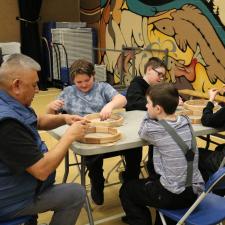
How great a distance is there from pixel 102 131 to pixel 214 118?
729 millimetres

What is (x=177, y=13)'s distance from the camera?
18.0ft

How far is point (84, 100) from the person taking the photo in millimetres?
2723

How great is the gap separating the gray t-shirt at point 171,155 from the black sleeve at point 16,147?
0.67 meters

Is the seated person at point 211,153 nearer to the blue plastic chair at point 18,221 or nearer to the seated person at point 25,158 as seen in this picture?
the seated person at point 25,158

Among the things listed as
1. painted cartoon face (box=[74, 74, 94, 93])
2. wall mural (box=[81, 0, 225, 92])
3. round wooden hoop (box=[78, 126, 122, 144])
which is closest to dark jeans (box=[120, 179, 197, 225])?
round wooden hoop (box=[78, 126, 122, 144])

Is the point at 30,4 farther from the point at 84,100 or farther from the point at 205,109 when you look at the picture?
the point at 205,109

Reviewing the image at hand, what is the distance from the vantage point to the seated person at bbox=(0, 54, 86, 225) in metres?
1.58

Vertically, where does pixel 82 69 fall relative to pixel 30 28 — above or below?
Answer: below

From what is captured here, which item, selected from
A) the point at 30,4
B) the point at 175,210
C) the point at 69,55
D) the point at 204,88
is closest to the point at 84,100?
the point at 175,210

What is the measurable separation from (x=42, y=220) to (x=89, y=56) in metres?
5.66

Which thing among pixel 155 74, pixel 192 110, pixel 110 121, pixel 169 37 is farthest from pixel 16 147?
pixel 169 37

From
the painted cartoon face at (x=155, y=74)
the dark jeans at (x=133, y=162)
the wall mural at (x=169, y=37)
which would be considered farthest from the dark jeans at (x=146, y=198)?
the wall mural at (x=169, y=37)

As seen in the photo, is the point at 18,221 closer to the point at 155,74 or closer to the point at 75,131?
the point at 75,131

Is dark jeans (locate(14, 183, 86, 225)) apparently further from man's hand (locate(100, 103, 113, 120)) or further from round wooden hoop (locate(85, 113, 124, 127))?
man's hand (locate(100, 103, 113, 120))
